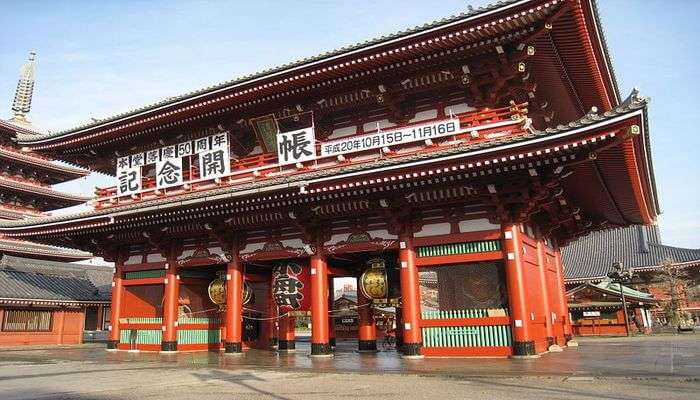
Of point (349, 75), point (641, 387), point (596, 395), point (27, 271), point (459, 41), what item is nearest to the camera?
point (596, 395)

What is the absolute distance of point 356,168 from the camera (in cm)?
1471

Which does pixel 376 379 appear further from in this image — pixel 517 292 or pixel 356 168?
pixel 356 168

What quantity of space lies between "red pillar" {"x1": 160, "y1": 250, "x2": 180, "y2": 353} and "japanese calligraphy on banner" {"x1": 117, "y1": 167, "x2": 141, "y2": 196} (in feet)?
10.2

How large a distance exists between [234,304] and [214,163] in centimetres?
547

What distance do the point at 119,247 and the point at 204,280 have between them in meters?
4.28

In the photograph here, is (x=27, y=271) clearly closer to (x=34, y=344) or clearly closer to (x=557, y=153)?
(x=34, y=344)

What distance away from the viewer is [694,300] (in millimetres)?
45219

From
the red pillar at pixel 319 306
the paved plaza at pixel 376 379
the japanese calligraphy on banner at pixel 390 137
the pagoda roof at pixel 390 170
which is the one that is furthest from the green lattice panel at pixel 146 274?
the japanese calligraphy on banner at pixel 390 137

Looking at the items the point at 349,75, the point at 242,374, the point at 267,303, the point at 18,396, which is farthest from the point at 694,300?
the point at 18,396

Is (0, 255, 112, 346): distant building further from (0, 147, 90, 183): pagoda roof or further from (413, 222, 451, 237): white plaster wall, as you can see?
(413, 222, 451, 237): white plaster wall

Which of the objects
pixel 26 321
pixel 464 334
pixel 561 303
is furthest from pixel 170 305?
pixel 26 321

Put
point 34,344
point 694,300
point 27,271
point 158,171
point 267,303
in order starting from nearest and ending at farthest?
point 158,171
point 267,303
point 34,344
point 27,271
point 694,300

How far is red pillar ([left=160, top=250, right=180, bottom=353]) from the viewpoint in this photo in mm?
20062

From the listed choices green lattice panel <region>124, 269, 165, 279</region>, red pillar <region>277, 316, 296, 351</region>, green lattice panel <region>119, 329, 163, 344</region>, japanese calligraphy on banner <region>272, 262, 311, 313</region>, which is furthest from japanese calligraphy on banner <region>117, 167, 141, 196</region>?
red pillar <region>277, 316, 296, 351</region>
